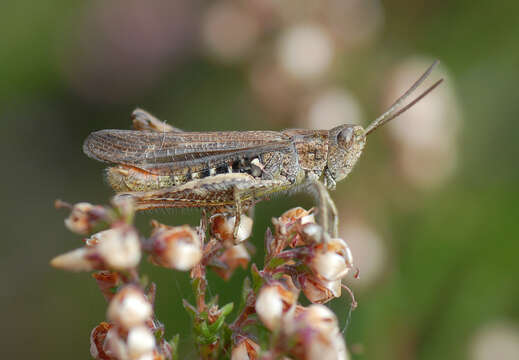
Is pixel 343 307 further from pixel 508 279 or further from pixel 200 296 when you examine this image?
pixel 200 296

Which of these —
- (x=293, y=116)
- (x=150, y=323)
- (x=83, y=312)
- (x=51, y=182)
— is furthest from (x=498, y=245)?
(x=51, y=182)

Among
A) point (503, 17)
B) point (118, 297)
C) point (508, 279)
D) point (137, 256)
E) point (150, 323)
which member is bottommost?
point (508, 279)

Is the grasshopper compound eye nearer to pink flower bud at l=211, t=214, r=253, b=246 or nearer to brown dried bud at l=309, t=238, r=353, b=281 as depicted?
pink flower bud at l=211, t=214, r=253, b=246

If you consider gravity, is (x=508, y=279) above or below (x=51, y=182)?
above

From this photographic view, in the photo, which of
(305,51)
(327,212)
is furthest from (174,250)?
(305,51)

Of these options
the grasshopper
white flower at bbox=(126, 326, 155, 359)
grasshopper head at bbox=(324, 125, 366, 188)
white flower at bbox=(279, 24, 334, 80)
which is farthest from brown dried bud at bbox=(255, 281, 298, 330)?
white flower at bbox=(279, 24, 334, 80)

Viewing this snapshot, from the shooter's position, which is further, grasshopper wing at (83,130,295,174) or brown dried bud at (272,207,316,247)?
grasshopper wing at (83,130,295,174)

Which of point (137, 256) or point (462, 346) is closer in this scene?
point (137, 256)

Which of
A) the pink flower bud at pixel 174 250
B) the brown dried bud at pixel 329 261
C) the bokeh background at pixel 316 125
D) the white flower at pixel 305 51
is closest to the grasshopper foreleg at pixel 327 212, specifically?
the brown dried bud at pixel 329 261
